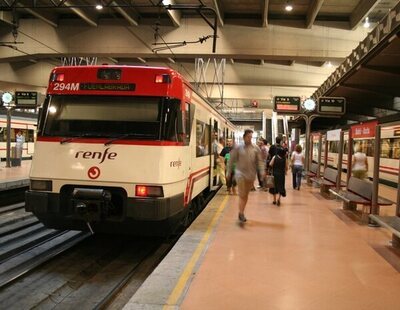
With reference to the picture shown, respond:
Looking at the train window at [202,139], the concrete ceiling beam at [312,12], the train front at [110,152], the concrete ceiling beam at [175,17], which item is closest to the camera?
the train front at [110,152]

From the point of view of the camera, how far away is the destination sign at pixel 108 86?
6.87 m

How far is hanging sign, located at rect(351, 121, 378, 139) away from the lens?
8.74 m

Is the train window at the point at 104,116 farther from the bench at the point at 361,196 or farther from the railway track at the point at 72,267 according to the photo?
the bench at the point at 361,196

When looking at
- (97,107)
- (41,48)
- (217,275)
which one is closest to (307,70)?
(41,48)

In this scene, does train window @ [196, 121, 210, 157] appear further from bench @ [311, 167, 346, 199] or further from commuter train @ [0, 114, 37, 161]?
commuter train @ [0, 114, 37, 161]

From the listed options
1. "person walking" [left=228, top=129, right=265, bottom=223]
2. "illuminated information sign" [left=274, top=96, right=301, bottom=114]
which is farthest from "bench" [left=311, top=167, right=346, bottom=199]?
"person walking" [left=228, top=129, right=265, bottom=223]

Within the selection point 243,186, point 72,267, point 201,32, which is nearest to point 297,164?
point 243,186

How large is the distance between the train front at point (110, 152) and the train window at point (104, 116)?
0.6 inches

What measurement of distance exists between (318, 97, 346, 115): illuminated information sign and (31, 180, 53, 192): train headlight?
1207 centimetres

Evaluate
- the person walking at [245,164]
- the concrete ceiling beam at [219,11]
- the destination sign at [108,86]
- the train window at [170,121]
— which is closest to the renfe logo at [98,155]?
the train window at [170,121]

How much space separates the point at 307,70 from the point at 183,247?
2119cm

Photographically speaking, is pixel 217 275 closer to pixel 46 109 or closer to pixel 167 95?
pixel 167 95

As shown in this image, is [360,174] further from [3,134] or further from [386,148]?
[3,134]

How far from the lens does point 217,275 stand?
509 cm
